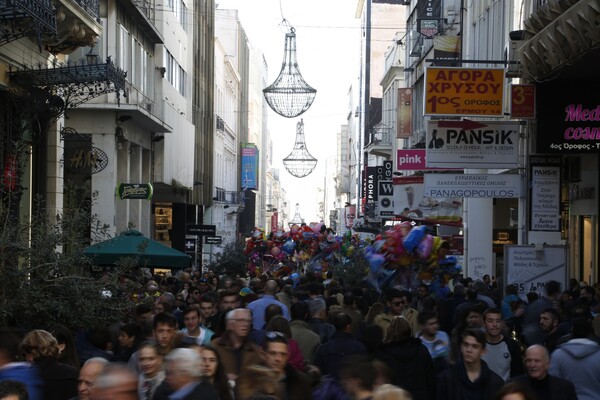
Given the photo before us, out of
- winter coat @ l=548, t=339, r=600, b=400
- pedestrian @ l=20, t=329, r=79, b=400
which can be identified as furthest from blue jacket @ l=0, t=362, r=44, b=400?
winter coat @ l=548, t=339, r=600, b=400

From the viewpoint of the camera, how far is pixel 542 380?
8.25m

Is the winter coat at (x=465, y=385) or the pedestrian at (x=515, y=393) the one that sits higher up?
the pedestrian at (x=515, y=393)

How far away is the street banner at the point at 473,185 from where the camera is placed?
22.5 metres

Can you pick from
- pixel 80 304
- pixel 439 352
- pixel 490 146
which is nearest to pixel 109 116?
pixel 490 146

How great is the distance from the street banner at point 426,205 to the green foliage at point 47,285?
22.9 m

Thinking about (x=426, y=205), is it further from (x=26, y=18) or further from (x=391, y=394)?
(x=391, y=394)

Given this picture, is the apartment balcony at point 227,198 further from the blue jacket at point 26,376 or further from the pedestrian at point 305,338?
the blue jacket at point 26,376

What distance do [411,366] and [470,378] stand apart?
3.72 feet

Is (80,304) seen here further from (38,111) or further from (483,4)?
(483,4)

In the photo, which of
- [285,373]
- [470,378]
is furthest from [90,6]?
[285,373]

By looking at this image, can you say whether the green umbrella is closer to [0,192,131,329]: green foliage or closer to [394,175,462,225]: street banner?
[0,192,131,329]: green foliage

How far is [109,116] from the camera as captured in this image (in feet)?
108

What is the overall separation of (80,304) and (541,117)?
1107cm

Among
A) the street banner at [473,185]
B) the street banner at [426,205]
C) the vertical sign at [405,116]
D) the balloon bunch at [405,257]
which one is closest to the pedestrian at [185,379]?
the balloon bunch at [405,257]
